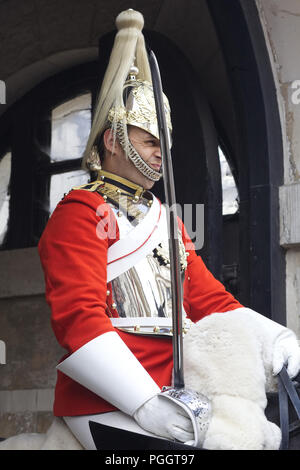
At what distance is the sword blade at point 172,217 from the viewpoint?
6.70ft

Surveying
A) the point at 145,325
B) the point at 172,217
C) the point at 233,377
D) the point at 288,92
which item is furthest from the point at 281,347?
the point at 288,92

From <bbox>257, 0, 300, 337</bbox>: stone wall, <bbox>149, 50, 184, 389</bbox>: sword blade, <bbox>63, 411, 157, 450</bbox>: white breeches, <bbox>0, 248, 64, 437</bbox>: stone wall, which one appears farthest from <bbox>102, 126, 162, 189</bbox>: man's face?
<bbox>0, 248, 64, 437</bbox>: stone wall

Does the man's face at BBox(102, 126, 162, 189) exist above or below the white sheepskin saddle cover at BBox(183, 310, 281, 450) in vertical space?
above

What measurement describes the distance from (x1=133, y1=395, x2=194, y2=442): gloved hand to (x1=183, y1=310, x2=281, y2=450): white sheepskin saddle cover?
0.17 feet

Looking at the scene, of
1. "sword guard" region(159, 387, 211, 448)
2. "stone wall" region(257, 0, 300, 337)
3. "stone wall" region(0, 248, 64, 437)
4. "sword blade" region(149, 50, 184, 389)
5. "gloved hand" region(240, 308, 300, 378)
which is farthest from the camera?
"stone wall" region(0, 248, 64, 437)

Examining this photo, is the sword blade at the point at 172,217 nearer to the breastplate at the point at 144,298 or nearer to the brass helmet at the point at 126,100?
the breastplate at the point at 144,298

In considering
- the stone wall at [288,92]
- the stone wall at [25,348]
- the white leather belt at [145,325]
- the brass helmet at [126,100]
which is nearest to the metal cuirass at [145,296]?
the white leather belt at [145,325]

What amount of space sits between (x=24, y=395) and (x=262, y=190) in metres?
2.00

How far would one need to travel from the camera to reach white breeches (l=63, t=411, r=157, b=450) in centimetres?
204

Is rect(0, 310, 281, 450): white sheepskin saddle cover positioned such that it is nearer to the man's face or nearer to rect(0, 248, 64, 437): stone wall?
the man's face

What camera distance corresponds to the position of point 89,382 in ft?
6.75

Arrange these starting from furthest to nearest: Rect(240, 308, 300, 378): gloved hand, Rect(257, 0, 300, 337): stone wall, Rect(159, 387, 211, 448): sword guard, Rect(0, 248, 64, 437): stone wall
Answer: Rect(0, 248, 64, 437): stone wall → Rect(257, 0, 300, 337): stone wall → Rect(240, 308, 300, 378): gloved hand → Rect(159, 387, 211, 448): sword guard

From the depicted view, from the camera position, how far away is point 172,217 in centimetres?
207
